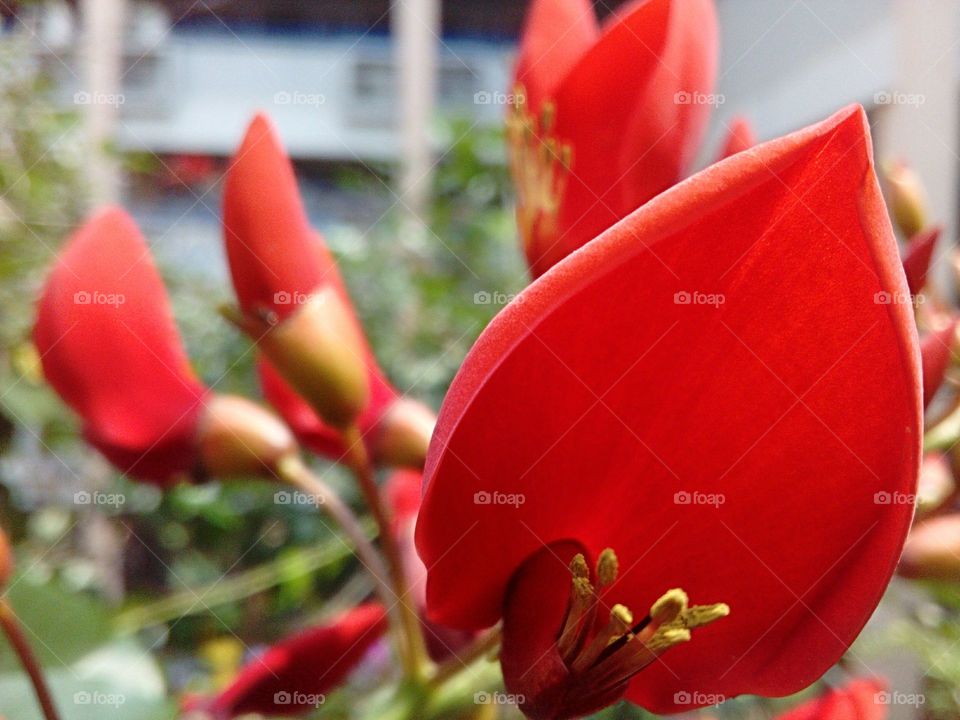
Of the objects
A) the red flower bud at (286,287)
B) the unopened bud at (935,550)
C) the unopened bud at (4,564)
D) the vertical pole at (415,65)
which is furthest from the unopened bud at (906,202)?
the vertical pole at (415,65)

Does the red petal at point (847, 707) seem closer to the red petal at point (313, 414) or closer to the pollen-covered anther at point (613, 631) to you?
the pollen-covered anther at point (613, 631)

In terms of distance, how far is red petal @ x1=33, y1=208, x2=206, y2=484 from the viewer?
1.05 feet

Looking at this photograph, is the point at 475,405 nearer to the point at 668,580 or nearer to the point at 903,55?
the point at 668,580

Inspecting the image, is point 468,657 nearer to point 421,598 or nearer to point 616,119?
point 421,598

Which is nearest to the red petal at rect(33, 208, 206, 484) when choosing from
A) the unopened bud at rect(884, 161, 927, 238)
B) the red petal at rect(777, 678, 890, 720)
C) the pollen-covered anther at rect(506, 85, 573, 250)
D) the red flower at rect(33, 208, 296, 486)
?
the red flower at rect(33, 208, 296, 486)

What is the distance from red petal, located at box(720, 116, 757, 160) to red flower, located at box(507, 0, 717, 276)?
2cm

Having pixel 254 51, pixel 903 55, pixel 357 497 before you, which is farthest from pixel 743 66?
pixel 357 497

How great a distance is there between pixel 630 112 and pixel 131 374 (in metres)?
0.19

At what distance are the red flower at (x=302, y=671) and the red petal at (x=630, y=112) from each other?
0.16 m

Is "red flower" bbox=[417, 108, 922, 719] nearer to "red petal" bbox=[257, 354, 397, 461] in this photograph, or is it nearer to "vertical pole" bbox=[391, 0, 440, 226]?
"red petal" bbox=[257, 354, 397, 461]

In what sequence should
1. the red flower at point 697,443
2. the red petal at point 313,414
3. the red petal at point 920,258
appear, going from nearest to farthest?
the red flower at point 697,443
the red petal at point 920,258
the red petal at point 313,414

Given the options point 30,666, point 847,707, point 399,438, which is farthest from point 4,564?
point 847,707

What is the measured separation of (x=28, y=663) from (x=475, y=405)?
18 centimetres

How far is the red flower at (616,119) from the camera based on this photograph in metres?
0.28
